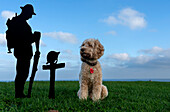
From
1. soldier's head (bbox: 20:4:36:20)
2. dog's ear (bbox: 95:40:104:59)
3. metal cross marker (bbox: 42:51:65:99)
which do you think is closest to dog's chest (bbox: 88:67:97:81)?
dog's ear (bbox: 95:40:104:59)

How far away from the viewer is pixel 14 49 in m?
6.41

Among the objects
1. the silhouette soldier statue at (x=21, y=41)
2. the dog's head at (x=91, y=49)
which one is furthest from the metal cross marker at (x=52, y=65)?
the dog's head at (x=91, y=49)

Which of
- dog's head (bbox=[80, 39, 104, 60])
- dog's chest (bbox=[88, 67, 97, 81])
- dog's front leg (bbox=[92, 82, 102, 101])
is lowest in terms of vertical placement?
dog's front leg (bbox=[92, 82, 102, 101])

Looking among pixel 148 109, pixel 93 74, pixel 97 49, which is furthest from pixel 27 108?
pixel 148 109

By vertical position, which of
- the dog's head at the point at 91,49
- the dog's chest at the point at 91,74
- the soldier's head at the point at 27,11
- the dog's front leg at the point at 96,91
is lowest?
the dog's front leg at the point at 96,91

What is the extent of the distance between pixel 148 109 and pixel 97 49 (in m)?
2.58

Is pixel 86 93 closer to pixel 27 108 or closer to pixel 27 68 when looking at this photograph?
pixel 27 108

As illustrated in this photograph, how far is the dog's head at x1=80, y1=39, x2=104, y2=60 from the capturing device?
527cm

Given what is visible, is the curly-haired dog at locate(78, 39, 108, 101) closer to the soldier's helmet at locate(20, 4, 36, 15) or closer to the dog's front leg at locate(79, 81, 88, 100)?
the dog's front leg at locate(79, 81, 88, 100)

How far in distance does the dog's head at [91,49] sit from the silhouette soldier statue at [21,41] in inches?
81.3

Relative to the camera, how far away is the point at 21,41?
6.36m

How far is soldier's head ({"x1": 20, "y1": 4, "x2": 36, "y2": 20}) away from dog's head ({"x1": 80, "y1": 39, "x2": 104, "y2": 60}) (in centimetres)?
258

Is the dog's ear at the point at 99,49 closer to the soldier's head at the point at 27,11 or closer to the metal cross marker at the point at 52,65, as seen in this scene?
the metal cross marker at the point at 52,65

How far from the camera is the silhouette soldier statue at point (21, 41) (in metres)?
6.35
